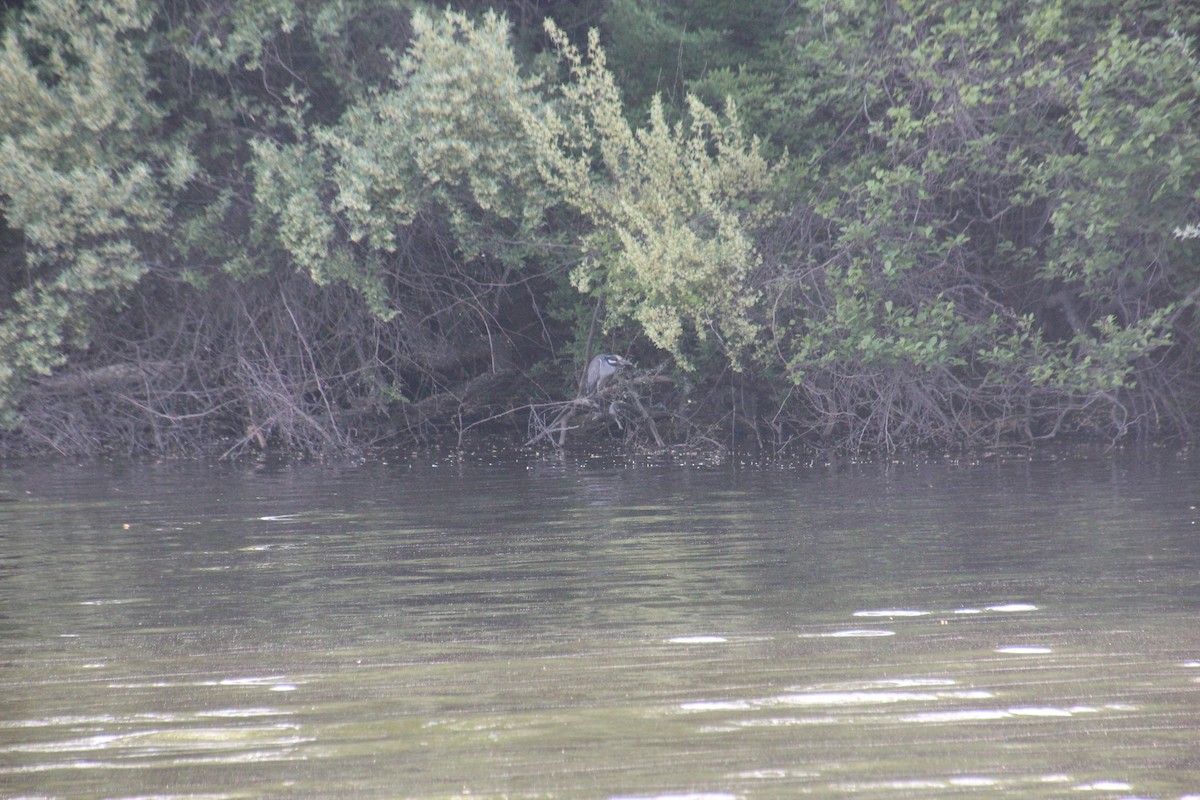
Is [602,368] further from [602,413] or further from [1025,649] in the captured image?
[1025,649]

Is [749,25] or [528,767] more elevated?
[749,25]

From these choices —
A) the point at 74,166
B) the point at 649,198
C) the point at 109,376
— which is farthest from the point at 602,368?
the point at 74,166

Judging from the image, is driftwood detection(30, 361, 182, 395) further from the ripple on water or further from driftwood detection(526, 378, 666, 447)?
the ripple on water

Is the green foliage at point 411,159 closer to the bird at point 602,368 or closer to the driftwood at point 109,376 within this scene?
the bird at point 602,368

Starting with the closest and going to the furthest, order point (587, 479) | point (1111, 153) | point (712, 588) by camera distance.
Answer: point (712, 588) → point (1111, 153) → point (587, 479)

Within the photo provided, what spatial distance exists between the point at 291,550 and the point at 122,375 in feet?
22.4

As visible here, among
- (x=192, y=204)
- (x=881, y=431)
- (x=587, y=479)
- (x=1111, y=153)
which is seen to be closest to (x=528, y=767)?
(x=587, y=479)

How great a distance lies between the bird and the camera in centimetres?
1305

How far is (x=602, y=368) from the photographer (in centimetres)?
1309

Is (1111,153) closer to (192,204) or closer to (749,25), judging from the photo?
(749,25)

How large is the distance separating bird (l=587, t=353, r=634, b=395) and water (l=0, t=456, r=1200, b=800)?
4.44 m

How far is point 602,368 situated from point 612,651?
8.64 meters

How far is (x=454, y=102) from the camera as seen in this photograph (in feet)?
37.0

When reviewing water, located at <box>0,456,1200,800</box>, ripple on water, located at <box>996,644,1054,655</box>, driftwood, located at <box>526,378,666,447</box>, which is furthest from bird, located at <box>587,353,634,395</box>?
ripple on water, located at <box>996,644,1054,655</box>
